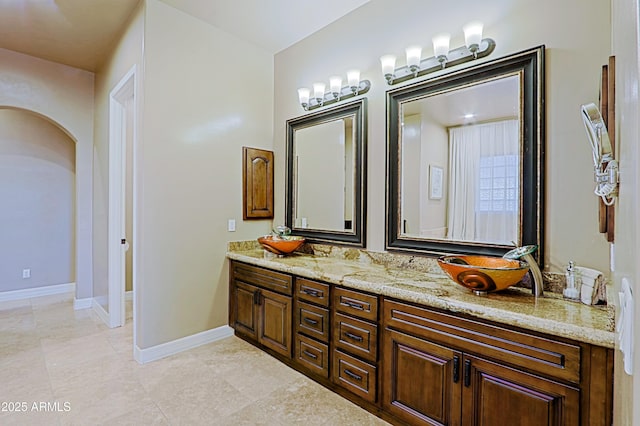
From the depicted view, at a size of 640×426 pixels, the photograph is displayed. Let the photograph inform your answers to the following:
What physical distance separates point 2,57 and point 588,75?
5.48 m

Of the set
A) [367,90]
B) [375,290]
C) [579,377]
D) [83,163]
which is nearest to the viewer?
[579,377]

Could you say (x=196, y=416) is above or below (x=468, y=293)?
below

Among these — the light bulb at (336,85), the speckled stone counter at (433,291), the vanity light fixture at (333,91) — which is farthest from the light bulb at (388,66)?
the speckled stone counter at (433,291)

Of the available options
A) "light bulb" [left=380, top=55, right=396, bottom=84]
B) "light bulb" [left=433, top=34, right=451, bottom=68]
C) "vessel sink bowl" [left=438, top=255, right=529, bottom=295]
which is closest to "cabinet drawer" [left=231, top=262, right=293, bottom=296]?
"vessel sink bowl" [left=438, top=255, right=529, bottom=295]

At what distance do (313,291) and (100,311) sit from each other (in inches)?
121

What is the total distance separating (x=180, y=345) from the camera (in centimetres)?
302

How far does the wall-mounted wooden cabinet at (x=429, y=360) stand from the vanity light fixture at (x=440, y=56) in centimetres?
166

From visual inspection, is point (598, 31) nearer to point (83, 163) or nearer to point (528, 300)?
point (528, 300)

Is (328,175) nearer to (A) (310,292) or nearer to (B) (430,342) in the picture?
(A) (310,292)

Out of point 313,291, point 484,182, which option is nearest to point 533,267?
point 484,182

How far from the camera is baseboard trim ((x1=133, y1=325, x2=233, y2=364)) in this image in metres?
2.81

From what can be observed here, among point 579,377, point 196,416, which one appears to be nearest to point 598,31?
point 579,377

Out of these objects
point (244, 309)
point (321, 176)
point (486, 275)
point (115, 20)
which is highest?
point (115, 20)

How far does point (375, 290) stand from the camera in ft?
6.74
